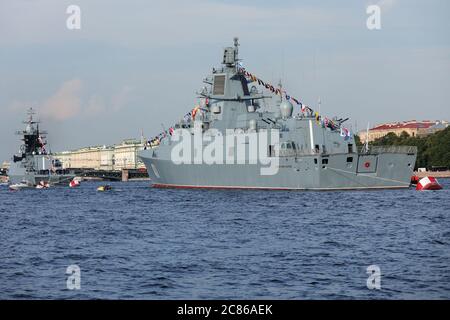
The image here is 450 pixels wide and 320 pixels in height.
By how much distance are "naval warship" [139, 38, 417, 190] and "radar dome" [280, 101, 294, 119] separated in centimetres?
10

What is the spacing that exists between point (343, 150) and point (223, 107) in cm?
1531

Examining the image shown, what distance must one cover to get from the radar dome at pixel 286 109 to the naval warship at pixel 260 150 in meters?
0.10

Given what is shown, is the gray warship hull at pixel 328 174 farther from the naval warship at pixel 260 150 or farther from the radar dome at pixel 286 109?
the radar dome at pixel 286 109

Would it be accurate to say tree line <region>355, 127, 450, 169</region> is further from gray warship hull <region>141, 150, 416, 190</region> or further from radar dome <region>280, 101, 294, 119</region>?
gray warship hull <region>141, 150, 416, 190</region>

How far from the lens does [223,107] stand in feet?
257

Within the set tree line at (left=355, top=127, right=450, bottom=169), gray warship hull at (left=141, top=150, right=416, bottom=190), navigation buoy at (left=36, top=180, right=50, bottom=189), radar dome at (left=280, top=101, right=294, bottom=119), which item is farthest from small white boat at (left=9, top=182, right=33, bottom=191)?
tree line at (left=355, top=127, right=450, bottom=169)

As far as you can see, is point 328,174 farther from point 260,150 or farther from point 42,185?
point 42,185

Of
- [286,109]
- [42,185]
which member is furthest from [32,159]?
[286,109]

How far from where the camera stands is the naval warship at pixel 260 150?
64688 mm

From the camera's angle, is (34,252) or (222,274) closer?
(222,274)

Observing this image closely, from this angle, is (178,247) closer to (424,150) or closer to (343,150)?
(343,150)

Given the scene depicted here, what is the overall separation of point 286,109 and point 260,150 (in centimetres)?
816
